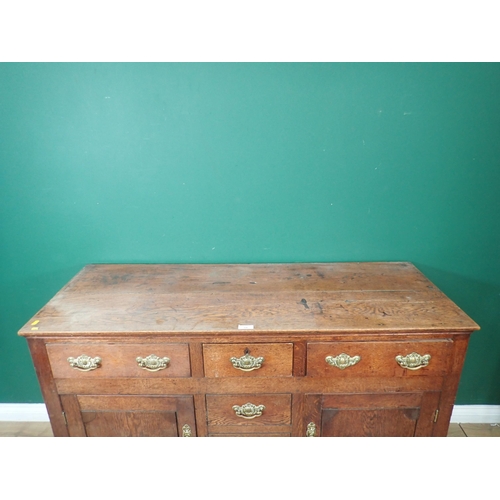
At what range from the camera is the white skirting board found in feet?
6.42

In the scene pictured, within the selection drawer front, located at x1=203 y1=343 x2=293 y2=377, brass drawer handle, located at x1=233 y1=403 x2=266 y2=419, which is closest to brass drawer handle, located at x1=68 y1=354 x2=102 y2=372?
drawer front, located at x1=203 y1=343 x2=293 y2=377

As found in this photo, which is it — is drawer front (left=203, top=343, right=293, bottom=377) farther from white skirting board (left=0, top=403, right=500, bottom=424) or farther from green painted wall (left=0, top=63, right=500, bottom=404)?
white skirting board (left=0, top=403, right=500, bottom=424)

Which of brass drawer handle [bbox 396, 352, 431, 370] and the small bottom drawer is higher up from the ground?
brass drawer handle [bbox 396, 352, 431, 370]

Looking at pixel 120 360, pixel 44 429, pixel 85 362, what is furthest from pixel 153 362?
pixel 44 429

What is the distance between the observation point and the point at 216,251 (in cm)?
175

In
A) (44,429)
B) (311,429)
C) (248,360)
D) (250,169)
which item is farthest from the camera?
(44,429)

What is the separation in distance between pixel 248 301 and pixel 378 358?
51cm

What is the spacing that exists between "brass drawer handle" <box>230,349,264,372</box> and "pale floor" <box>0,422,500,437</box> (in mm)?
1278

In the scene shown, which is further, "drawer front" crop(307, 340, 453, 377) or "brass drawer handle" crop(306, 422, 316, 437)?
"brass drawer handle" crop(306, 422, 316, 437)

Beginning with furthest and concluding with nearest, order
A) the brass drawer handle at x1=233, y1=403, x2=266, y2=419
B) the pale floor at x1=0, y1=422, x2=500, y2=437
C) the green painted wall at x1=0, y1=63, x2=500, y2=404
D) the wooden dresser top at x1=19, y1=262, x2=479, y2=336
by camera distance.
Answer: the pale floor at x1=0, y1=422, x2=500, y2=437 → the green painted wall at x1=0, y1=63, x2=500, y2=404 → the brass drawer handle at x1=233, y1=403, x2=266, y2=419 → the wooden dresser top at x1=19, y1=262, x2=479, y2=336

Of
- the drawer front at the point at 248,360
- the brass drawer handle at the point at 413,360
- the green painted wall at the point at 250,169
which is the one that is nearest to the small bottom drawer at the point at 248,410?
the drawer front at the point at 248,360

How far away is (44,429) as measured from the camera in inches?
76.4

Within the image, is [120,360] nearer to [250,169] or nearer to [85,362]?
[85,362]

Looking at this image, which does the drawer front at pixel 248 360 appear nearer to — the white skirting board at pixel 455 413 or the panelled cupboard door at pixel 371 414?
the panelled cupboard door at pixel 371 414
